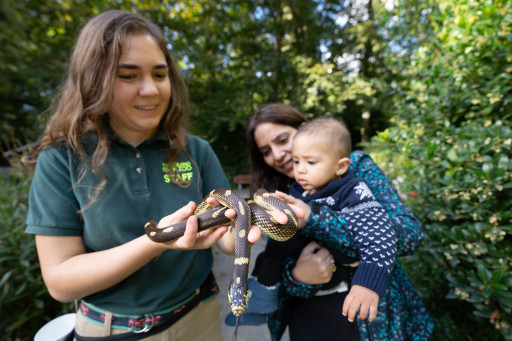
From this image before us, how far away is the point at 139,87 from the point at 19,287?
2.95 metres

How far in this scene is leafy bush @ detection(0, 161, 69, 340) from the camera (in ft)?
8.97

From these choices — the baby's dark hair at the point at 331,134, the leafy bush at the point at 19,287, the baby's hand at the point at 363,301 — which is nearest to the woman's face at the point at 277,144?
the baby's dark hair at the point at 331,134

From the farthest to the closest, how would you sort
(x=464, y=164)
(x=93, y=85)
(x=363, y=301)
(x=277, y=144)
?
(x=277, y=144), (x=464, y=164), (x=93, y=85), (x=363, y=301)

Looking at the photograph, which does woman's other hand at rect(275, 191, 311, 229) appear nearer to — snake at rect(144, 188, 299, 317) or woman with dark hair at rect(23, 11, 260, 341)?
snake at rect(144, 188, 299, 317)

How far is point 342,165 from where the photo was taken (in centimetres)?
209

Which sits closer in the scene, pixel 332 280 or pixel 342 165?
pixel 332 280

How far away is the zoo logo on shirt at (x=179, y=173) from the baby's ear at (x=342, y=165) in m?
1.24

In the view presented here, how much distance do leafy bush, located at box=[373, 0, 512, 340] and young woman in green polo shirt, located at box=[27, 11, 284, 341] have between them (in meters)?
1.93

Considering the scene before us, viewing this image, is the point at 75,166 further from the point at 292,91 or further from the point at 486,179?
the point at 292,91

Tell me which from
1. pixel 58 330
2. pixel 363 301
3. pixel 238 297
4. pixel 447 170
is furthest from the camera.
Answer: pixel 447 170

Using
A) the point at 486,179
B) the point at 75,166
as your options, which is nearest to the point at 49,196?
the point at 75,166

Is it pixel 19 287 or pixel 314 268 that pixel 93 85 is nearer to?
pixel 314 268

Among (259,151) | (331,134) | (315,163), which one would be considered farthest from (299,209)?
(259,151)

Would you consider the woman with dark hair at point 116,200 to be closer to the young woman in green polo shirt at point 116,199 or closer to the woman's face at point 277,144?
the young woman in green polo shirt at point 116,199
